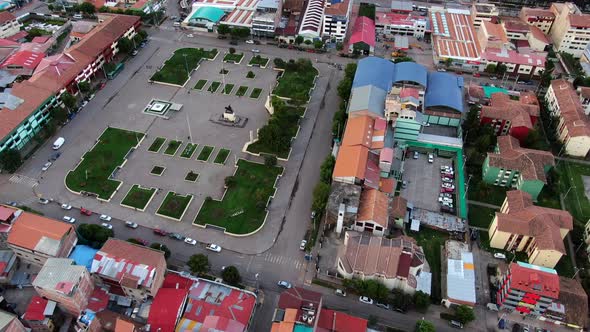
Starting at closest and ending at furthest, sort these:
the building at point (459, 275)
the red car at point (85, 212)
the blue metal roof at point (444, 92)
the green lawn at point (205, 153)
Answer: the building at point (459, 275)
the red car at point (85, 212)
the green lawn at point (205, 153)
the blue metal roof at point (444, 92)

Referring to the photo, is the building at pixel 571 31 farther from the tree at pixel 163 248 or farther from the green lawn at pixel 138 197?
the tree at pixel 163 248

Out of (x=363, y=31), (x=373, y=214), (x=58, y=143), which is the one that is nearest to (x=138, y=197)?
(x=58, y=143)

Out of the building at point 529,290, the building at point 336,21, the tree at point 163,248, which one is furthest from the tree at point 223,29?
the building at point 529,290

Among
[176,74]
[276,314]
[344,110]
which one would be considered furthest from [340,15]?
[276,314]

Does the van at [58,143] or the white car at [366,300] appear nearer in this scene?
the white car at [366,300]

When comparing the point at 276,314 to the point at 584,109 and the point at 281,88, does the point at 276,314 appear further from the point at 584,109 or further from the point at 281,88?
the point at 584,109

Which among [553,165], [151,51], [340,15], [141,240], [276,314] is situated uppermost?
[340,15]
